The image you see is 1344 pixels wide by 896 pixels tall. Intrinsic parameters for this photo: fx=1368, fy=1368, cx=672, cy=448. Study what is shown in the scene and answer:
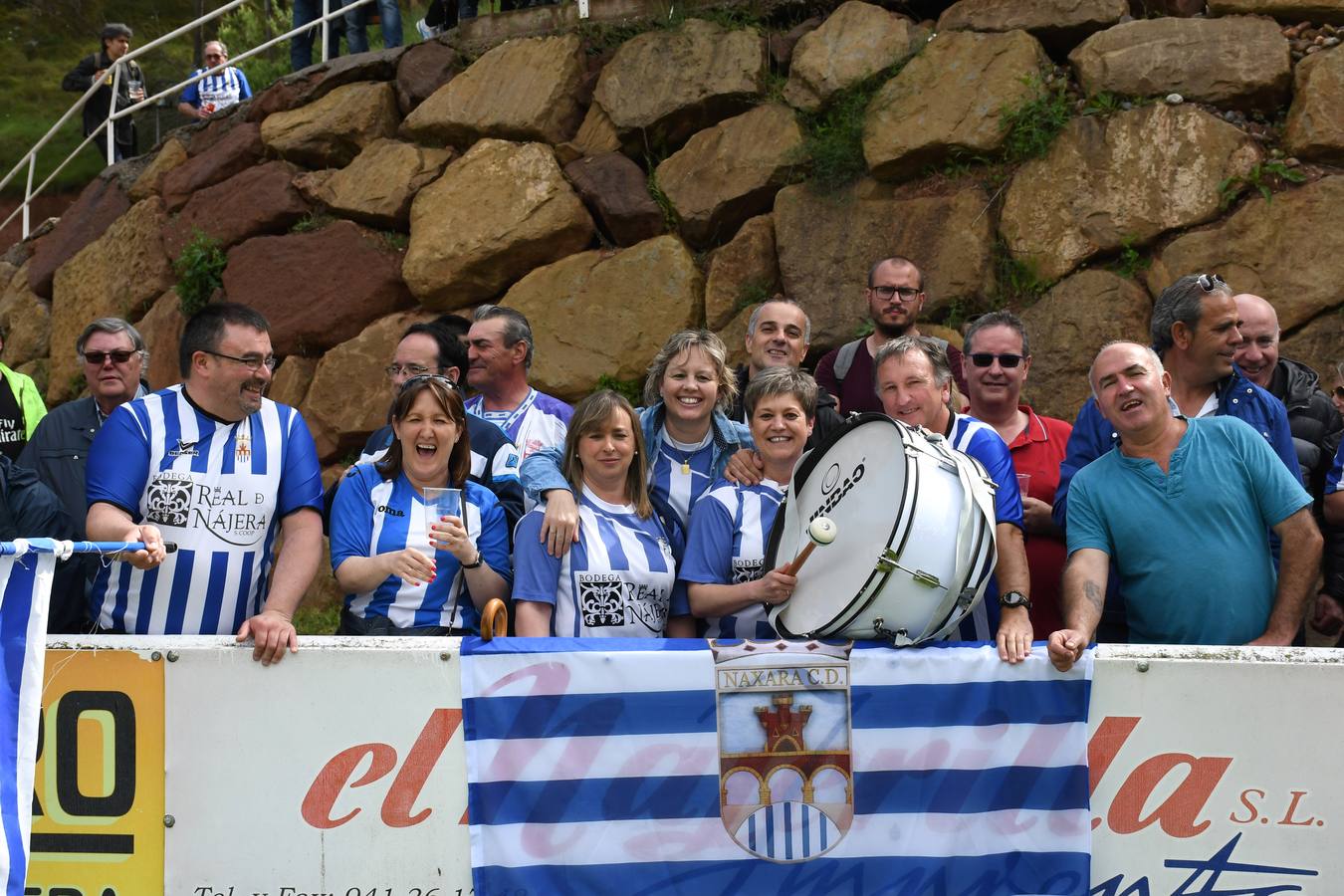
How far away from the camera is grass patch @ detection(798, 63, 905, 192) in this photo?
25.0ft

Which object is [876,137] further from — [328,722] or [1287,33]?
[328,722]

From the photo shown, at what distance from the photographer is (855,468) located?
153 inches

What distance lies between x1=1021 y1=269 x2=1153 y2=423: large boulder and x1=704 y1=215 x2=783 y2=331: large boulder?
60.7 inches

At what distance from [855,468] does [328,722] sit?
5.38 ft

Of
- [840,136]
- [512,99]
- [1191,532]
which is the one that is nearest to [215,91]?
[512,99]

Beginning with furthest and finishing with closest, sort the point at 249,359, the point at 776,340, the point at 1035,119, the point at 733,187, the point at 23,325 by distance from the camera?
the point at 23,325, the point at 733,187, the point at 1035,119, the point at 776,340, the point at 249,359

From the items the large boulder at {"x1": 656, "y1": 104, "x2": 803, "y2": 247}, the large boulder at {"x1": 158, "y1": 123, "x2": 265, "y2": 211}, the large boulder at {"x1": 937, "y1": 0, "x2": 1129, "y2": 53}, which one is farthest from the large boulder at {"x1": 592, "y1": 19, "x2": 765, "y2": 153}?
the large boulder at {"x1": 158, "y1": 123, "x2": 265, "y2": 211}

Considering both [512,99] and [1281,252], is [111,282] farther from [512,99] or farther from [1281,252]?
[1281,252]

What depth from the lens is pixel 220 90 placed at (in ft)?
35.9

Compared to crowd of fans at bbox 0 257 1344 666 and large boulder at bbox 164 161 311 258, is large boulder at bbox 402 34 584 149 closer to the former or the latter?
large boulder at bbox 164 161 311 258

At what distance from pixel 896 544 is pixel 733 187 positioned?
15.4 feet

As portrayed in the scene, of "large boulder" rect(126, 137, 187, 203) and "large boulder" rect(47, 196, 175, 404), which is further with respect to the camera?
"large boulder" rect(126, 137, 187, 203)

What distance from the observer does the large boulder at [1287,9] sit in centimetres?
701

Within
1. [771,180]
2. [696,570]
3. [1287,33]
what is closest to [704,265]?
[771,180]
